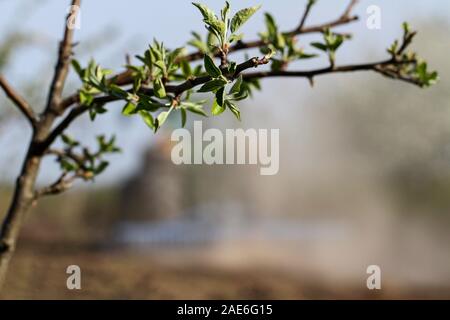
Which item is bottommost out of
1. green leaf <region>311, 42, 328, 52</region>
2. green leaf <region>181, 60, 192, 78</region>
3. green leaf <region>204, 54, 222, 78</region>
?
green leaf <region>204, 54, 222, 78</region>

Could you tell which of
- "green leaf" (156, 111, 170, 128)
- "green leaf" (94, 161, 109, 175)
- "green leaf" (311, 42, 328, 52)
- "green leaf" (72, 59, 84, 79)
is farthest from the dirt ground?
"green leaf" (156, 111, 170, 128)

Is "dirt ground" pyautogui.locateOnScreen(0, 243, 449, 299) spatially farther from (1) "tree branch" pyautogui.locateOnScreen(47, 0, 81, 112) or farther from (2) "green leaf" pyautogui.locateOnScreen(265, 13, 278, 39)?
(2) "green leaf" pyautogui.locateOnScreen(265, 13, 278, 39)

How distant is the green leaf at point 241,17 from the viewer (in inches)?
70.4

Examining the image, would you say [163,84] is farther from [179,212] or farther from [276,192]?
[276,192]

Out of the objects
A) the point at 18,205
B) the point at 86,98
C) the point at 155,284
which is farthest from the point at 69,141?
the point at 155,284

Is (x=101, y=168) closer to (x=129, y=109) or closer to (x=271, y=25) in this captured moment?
(x=271, y=25)

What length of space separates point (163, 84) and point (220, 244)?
1229 cm

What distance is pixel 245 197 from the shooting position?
17.2 meters

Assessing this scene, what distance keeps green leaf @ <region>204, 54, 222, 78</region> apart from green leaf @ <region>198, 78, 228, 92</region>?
0.05ft

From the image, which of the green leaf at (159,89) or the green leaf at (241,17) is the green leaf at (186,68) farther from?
the green leaf at (241,17)

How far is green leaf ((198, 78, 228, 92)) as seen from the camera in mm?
1721

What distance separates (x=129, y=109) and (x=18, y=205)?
92 centimetres

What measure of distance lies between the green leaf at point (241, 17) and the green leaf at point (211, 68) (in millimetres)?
142

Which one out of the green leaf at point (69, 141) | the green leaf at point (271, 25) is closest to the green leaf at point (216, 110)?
the green leaf at point (271, 25)
